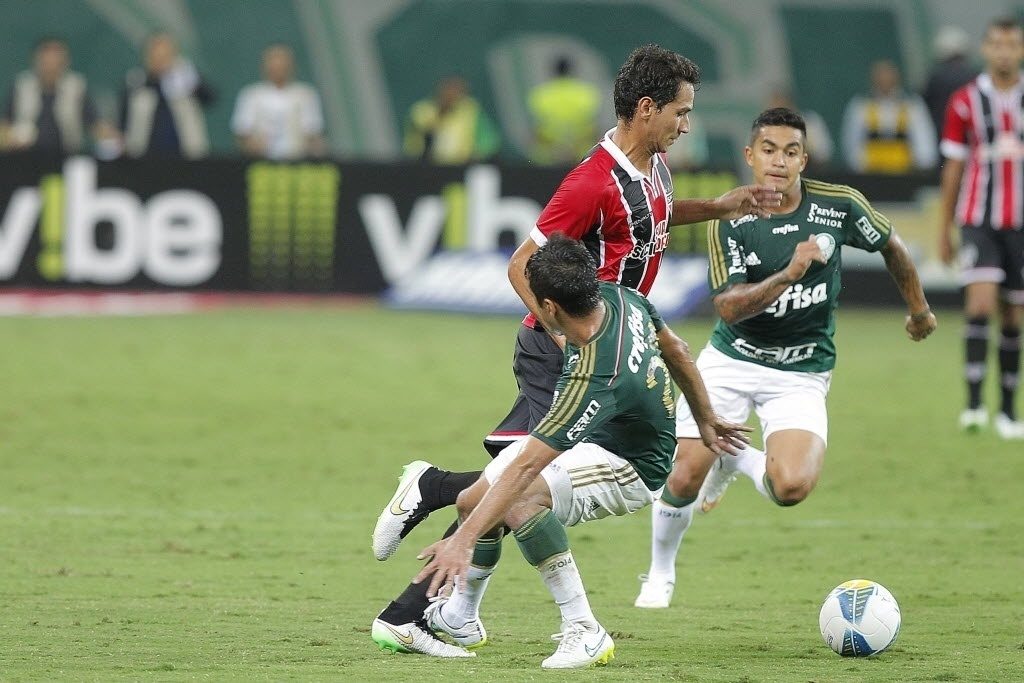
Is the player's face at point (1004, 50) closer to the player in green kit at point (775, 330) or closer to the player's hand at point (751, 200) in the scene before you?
the player in green kit at point (775, 330)

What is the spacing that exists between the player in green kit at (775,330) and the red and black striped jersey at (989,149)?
14.2 ft

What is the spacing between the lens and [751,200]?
650cm

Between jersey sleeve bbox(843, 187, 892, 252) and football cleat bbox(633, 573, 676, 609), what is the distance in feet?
5.47

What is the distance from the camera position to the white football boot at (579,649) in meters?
5.66

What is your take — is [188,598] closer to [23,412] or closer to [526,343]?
[526,343]

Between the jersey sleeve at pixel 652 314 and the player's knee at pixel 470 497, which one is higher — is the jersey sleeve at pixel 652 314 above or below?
above

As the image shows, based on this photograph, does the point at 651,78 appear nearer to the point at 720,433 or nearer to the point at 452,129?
the point at 720,433

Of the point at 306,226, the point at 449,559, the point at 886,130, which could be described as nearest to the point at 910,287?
the point at 449,559

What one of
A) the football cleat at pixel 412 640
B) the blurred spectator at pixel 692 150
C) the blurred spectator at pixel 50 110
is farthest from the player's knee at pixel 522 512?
the blurred spectator at pixel 50 110

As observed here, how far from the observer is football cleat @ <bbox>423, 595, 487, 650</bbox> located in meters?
6.03

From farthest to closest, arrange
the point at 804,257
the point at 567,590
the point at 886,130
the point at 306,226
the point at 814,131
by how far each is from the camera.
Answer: the point at 814,131, the point at 886,130, the point at 306,226, the point at 804,257, the point at 567,590

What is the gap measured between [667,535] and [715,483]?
46cm

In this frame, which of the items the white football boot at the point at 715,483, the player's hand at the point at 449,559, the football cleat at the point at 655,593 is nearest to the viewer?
the player's hand at the point at 449,559

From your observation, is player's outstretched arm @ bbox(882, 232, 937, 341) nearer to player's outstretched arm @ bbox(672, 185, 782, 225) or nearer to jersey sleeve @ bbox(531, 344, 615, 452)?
player's outstretched arm @ bbox(672, 185, 782, 225)
